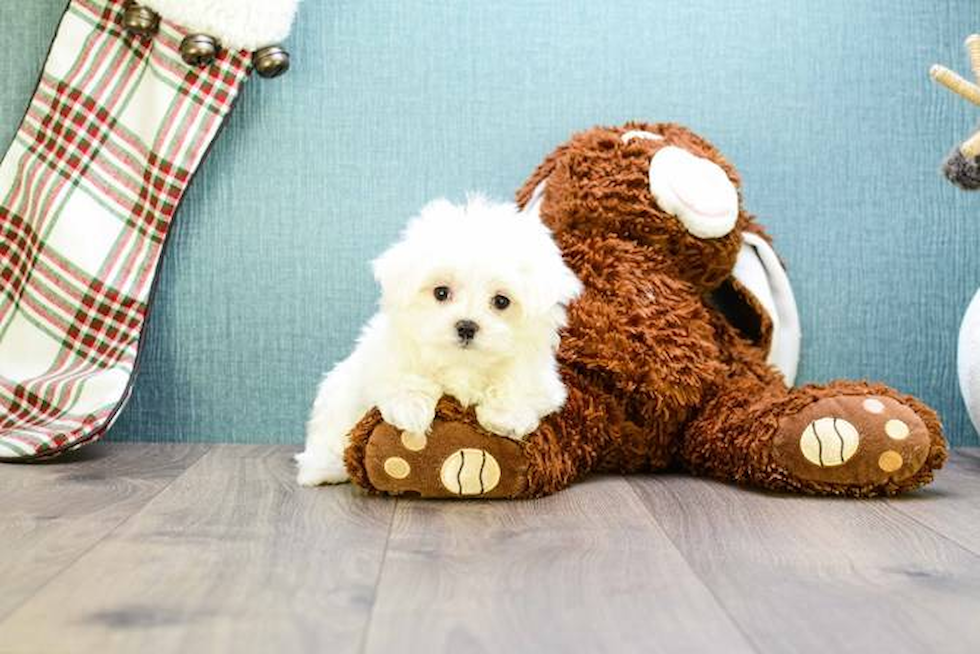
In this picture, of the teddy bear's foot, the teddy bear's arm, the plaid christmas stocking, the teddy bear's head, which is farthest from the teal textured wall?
the teddy bear's foot

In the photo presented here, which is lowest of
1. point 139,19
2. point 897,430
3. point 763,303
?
point 897,430

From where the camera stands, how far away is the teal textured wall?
1.61 meters

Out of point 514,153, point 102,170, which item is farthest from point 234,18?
point 514,153

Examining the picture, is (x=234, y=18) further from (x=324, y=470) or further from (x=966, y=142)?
(x=966, y=142)

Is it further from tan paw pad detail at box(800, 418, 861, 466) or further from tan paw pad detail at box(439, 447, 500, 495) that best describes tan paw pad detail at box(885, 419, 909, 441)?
tan paw pad detail at box(439, 447, 500, 495)

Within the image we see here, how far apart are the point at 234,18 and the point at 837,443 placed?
3.19 ft

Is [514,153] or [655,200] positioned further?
[514,153]

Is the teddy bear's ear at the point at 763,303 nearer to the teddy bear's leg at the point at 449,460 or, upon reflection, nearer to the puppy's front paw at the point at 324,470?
the teddy bear's leg at the point at 449,460

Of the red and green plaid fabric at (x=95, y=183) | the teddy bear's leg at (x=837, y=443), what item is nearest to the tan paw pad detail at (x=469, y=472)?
the teddy bear's leg at (x=837, y=443)

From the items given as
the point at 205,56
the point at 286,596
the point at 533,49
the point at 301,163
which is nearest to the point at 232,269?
the point at 301,163

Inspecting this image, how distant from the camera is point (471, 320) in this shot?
1162 mm

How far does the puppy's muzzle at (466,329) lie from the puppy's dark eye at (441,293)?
45 mm

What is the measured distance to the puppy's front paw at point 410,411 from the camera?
1191mm

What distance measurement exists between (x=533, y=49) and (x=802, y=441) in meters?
0.72
